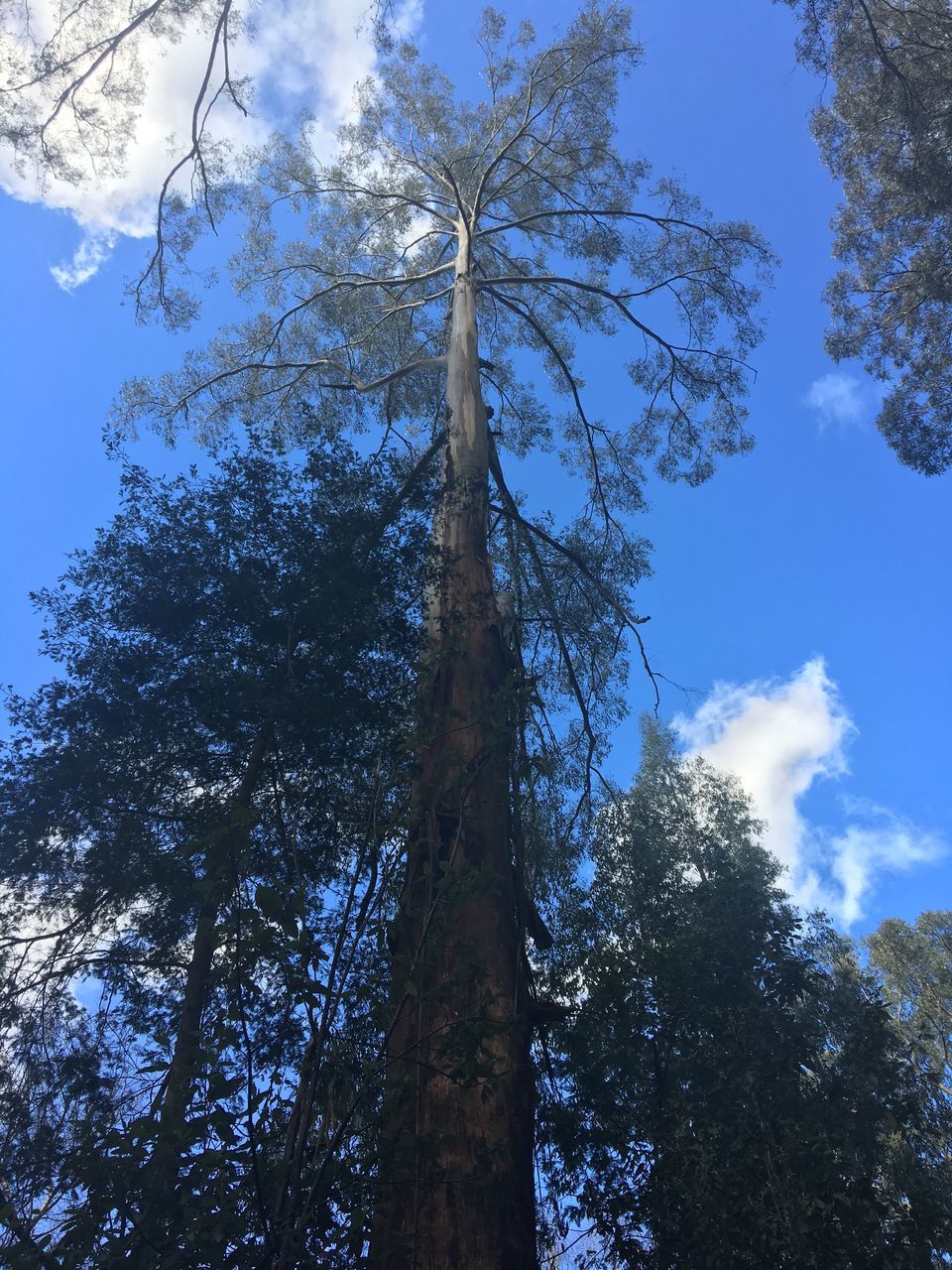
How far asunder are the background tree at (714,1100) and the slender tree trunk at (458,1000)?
153 centimetres

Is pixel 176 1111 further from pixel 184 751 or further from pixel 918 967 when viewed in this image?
pixel 918 967

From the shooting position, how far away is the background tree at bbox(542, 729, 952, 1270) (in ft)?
13.9

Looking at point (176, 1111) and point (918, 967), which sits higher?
point (918, 967)

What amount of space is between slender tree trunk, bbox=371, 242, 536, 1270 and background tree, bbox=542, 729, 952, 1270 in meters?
1.53

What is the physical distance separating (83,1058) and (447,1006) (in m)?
A: 2.11

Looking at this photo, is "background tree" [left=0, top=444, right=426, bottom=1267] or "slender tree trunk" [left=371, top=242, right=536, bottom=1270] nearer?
"slender tree trunk" [left=371, top=242, right=536, bottom=1270]

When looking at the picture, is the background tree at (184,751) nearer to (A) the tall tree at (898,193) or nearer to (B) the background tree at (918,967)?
(A) the tall tree at (898,193)

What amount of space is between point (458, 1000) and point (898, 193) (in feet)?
37.8

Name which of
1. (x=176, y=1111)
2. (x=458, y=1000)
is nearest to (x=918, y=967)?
(x=458, y=1000)

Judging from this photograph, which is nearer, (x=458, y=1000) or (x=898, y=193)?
(x=458, y=1000)

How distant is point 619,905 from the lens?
7.10m

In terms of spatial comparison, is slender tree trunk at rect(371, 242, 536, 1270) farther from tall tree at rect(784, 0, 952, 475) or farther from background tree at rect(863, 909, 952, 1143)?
background tree at rect(863, 909, 952, 1143)

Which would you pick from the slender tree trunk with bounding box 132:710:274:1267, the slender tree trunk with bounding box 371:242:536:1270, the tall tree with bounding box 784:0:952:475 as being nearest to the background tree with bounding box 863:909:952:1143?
the tall tree with bounding box 784:0:952:475

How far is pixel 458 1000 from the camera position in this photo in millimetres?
3166
